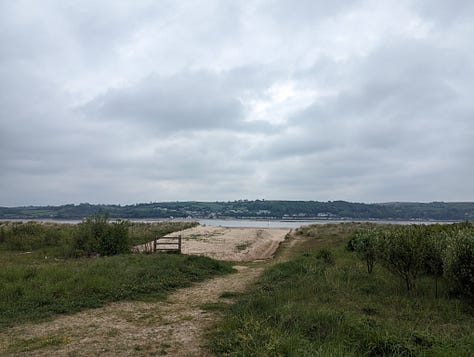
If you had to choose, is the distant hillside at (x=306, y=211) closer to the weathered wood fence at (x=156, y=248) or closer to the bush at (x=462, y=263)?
the weathered wood fence at (x=156, y=248)

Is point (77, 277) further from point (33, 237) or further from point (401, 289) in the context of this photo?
point (33, 237)

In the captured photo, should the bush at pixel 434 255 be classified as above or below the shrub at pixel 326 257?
above

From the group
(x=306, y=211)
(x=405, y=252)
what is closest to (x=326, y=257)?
(x=405, y=252)

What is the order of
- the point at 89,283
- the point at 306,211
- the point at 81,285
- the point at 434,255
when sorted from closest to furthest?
1. the point at 434,255
2. the point at 81,285
3. the point at 89,283
4. the point at 306,211

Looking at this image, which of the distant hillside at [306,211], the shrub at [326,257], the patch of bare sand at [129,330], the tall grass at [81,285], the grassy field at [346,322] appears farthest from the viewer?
the distant hillside at [306,211]

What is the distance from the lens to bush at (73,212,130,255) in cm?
2081

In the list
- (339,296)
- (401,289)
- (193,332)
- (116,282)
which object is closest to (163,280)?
(116,282)

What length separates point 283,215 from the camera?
177 meters

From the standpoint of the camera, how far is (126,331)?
762 centimetres

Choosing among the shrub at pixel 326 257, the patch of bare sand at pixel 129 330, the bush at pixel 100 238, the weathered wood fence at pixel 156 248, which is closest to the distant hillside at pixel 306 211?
the weathered wood fence at pixel 156 248

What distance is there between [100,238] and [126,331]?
48.3 feet

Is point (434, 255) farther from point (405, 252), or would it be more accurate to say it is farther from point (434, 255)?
point (405, 252)

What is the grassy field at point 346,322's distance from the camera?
5.74 meters

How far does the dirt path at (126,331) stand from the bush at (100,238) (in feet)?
37.1
